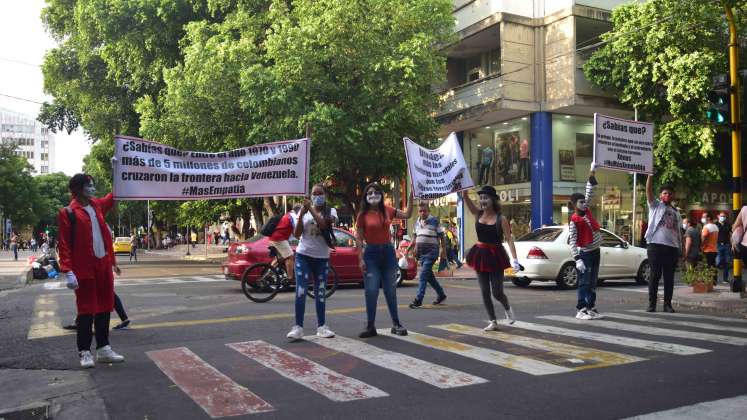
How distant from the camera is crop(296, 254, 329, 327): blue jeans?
24.5ft

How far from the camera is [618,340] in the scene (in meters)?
7.27

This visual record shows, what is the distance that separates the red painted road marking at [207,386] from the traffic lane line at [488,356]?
2293 millimetres

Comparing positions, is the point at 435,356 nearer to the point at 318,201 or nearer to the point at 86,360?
the point at 318,201

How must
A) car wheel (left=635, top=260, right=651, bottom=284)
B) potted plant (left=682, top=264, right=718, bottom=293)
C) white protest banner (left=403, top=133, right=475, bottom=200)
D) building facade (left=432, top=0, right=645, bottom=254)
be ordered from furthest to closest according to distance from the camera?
building facade (left=432, top=0, right=645, bottom=254) < car wheel (left=635, top=260, right=651, bottom=284) < potted plant (left=682, top=264, right=718, bottom=293) < white protest banner (left=403, top=133, right=475, bottom=200)

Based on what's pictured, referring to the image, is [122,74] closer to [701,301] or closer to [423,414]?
[701,301]

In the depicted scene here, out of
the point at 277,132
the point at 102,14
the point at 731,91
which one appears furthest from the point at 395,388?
the point at 102,14

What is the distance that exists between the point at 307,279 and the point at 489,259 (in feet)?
7.42

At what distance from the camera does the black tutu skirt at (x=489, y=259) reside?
8.09 meters

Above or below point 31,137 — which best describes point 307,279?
below

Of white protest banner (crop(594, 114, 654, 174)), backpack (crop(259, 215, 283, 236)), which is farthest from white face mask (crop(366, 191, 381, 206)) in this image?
backpack (crop(259, 215, 283, 236))

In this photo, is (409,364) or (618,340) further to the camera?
(618,340)

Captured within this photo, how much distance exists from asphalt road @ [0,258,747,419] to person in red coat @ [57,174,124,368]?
345mm

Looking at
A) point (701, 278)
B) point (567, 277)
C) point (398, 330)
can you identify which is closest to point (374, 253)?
point (398, 330)

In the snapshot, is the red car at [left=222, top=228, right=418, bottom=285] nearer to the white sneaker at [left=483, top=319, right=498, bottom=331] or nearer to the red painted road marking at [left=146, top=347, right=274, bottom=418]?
the white sneaker at [left=483, top=319, right=498, bottom=331]
